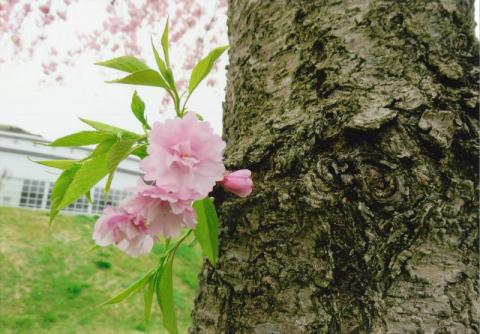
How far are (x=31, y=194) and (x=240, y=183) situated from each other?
10013mm

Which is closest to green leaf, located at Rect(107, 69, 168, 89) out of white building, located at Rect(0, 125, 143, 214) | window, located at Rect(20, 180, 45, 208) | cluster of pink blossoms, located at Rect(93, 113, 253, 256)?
cluster of pink blossoms, located at Rect(93, 113, 253, 256)

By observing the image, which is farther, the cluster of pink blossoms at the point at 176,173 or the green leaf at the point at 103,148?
the green leaf at the point at 103,148

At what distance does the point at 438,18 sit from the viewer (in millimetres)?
695

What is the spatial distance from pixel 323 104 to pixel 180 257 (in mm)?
4346

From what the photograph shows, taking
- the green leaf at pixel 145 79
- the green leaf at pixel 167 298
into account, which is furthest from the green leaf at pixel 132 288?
the green leaf at pixel 145 79

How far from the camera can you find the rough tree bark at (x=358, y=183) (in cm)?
58

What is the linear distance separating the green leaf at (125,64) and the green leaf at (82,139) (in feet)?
0.38

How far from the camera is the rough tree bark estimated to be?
58 centimetres

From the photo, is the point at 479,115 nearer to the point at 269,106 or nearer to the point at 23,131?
the point at 269,106

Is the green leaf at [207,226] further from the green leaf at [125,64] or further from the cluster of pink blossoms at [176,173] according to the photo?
the green leaf at [125,64]

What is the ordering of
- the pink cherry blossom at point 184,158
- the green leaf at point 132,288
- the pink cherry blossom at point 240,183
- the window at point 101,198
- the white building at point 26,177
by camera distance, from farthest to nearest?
the window at point 101,198 < the white building at point 26,177 < the green leaf at point 132,288 < the pink cherry blossom at point 240,183 < the pink cherry blossom at point 184,158

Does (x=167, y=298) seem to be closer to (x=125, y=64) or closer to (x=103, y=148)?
(x=103, y=148)

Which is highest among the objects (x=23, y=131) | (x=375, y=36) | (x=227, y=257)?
(x=23, y=131)

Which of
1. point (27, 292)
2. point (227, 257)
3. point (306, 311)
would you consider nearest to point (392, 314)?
point (306, 311)
